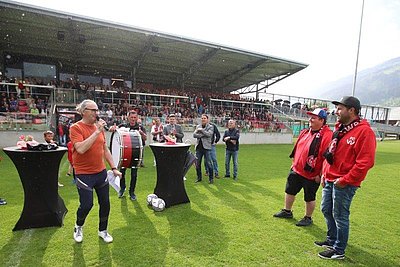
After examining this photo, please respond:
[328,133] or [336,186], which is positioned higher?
[328,133]

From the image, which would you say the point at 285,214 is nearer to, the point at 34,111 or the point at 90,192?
the point at 90,192

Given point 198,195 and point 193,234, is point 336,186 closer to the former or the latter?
point 193,234

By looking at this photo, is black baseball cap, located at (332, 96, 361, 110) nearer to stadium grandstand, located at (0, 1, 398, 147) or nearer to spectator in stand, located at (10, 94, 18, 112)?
stadium grandstand, located at (0, 1, 398, 147)

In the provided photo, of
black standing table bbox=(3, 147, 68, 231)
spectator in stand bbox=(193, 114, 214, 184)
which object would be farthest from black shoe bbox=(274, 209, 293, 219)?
black standing table bbox=(3, 147, 68, 231)

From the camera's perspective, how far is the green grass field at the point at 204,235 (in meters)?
3.14

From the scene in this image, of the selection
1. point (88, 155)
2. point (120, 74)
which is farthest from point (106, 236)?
point (120, 74)

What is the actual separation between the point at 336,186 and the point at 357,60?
73.7 ft

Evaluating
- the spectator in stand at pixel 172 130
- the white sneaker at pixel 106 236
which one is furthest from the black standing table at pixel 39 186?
the spectator in stand at pixel 172 130

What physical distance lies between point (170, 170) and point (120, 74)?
83.8ft

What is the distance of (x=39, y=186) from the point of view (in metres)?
3.79

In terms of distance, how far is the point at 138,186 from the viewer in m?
6.46

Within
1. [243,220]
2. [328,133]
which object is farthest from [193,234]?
[328,133]

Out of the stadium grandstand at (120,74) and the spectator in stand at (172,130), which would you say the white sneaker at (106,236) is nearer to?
the spectator in stand at (172,130)

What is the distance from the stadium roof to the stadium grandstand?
0.07 metres
